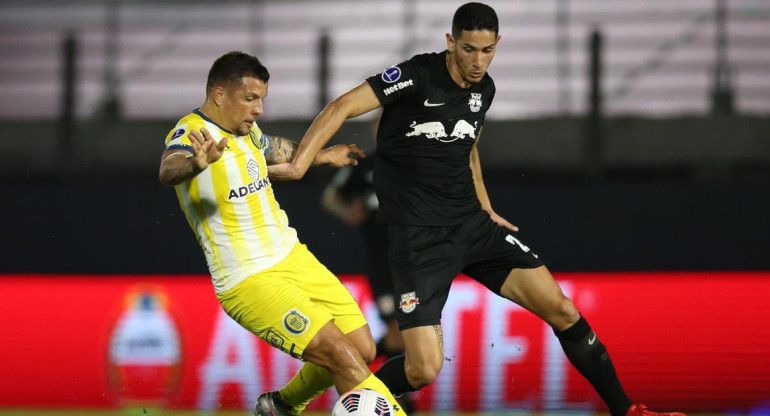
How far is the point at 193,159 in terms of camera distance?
446 cm

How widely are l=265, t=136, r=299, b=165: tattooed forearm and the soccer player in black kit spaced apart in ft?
1.40

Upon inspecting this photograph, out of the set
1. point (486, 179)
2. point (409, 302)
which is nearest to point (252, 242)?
point (409, 302)

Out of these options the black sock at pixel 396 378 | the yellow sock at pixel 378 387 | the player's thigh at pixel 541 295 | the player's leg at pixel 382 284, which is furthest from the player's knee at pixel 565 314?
the player's leg at pixel 382 284

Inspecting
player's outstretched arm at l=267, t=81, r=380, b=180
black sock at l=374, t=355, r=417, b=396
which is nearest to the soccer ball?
black sock at l=374, t=355, r=417, b=396

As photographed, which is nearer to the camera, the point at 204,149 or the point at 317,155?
the point at 204,149

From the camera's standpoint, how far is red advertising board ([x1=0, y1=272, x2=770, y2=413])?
6.66m

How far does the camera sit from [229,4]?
10664 mm

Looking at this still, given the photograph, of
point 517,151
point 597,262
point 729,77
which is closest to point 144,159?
point 517,151

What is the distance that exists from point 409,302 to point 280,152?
916mm

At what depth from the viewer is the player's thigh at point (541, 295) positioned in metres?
5.38

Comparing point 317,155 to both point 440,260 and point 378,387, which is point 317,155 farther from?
point 378,387

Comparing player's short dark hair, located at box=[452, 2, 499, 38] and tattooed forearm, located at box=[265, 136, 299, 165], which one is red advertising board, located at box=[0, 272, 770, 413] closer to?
tattooed forearm, located at box=[265, 136, 299, 165]

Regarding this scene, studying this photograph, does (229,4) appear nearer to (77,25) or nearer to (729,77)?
(77,25)

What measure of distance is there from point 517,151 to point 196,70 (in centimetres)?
303
